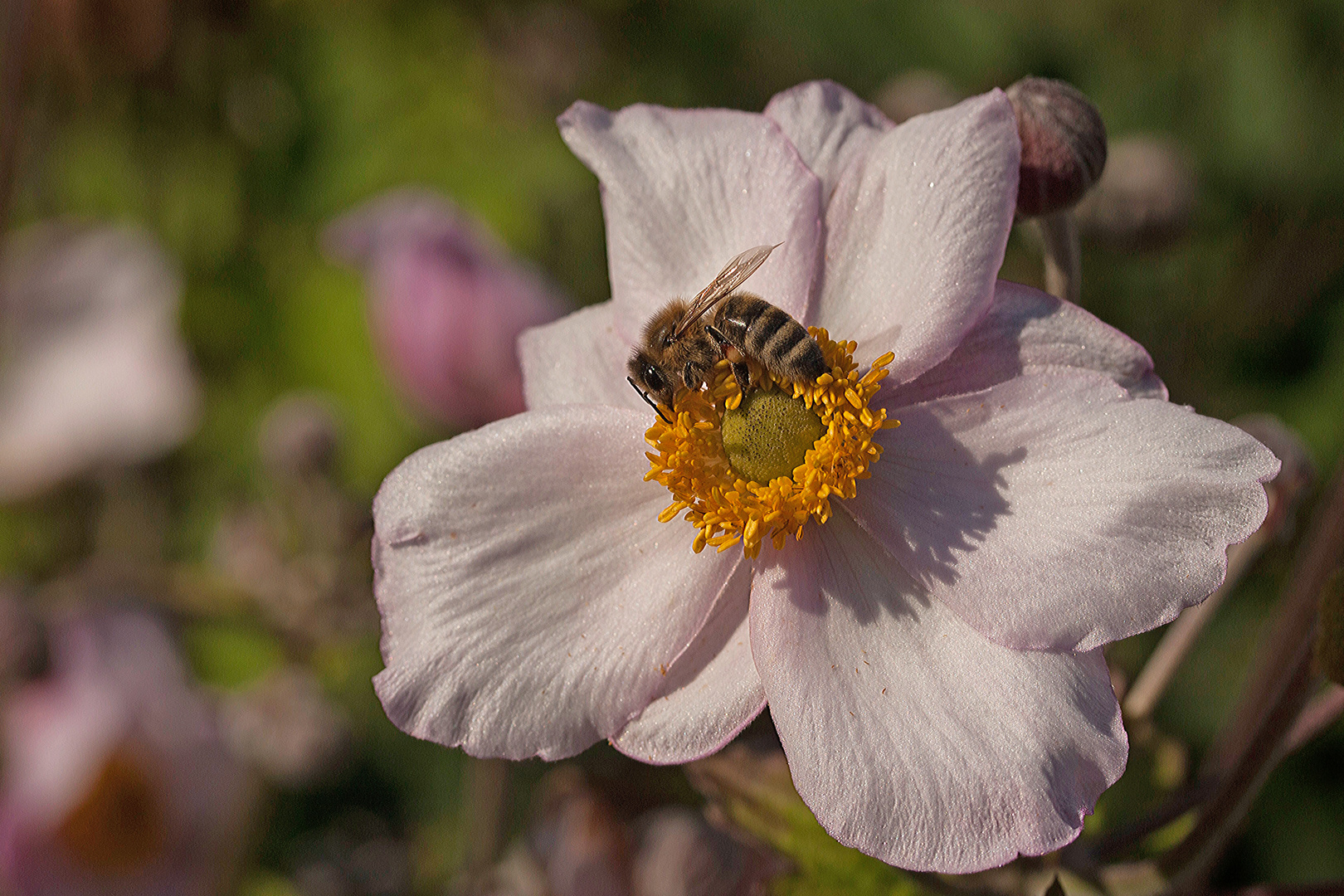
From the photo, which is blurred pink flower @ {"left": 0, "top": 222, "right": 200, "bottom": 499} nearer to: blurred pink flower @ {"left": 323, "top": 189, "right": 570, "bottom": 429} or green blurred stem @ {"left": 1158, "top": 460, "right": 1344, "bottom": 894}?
blurred pink flower @ {"left": 323, "top": 189, "right": 570, "bottom": 429}

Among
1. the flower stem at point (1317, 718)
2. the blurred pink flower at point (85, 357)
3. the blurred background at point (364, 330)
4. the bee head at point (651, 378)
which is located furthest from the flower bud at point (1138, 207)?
the blurred pink flower at point (85, 357)

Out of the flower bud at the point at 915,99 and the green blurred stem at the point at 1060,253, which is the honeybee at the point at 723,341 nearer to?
the green blurred stem at the point at 1060,253

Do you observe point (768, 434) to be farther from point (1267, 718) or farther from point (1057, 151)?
point (1267, 718)

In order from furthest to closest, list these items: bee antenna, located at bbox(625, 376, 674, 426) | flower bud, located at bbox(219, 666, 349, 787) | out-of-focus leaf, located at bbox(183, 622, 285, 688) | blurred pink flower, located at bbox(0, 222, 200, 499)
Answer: blurred pink flower, located at bbox(0, 222, 200, 499) < out-of-focus leaf, located at bbox(183, 622, 285, 688) < flower bud, located at bbox(219, 666, 349, 787) < bee antenna, located at bbox(625, 376, 674, 426)

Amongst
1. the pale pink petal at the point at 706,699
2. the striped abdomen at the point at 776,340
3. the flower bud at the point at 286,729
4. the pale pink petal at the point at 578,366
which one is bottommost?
the flower bud at the point at 286,729

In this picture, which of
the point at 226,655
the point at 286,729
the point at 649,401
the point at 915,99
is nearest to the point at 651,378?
the point at 649,401

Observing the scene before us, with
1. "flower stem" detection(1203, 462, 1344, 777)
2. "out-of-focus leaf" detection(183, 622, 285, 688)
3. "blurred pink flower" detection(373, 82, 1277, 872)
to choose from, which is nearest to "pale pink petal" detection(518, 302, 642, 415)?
"blurred pink flower" detection(373, 82, 1277, 872)
